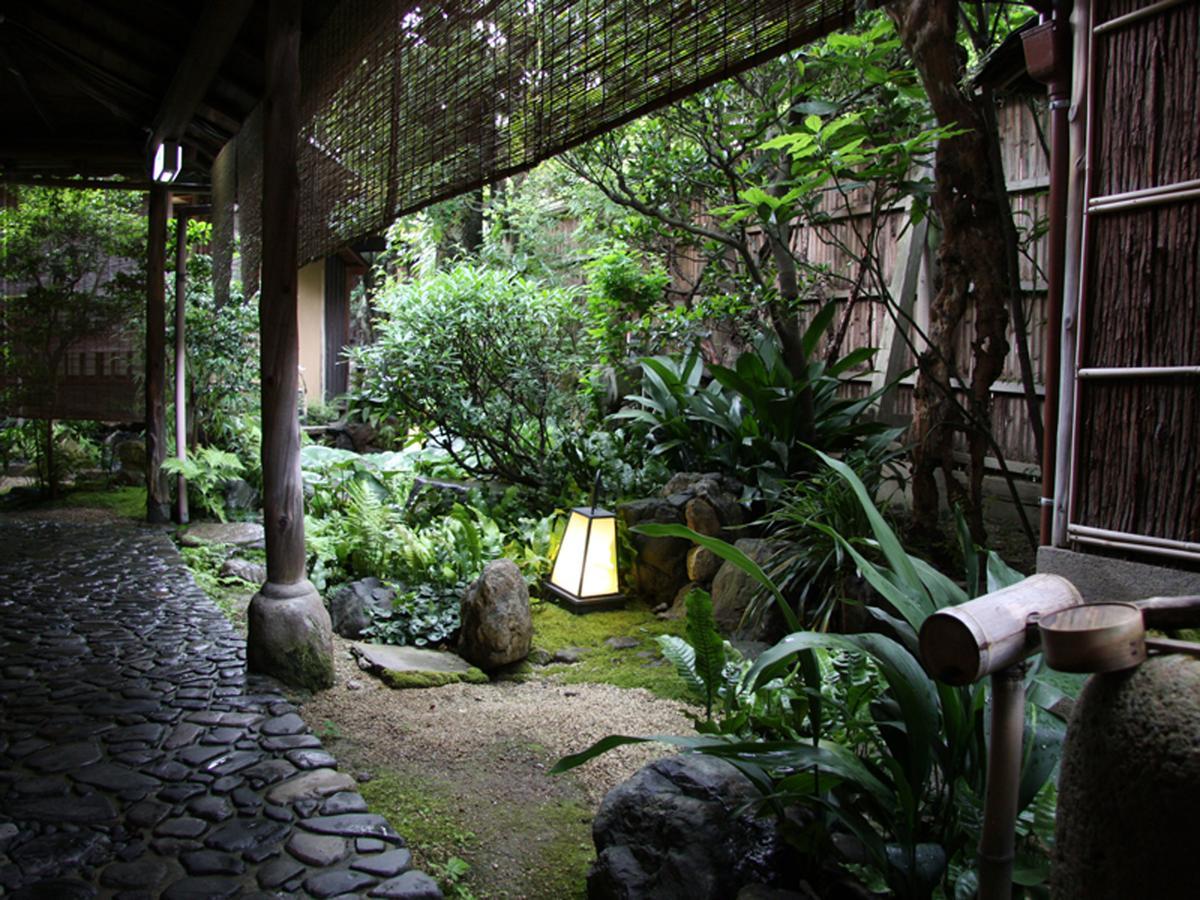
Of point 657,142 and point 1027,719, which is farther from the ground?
point 657,142

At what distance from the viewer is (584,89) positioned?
2.63m

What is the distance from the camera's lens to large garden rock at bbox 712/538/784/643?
4680mm

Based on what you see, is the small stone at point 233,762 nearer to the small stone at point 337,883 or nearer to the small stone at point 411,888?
the small stone at point 337,883

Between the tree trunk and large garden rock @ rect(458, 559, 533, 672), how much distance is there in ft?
7.38

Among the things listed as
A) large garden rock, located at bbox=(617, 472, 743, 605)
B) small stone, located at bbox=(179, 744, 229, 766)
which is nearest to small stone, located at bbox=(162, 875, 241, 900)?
small stone, located at bbox=(179, 744, 229, 766)

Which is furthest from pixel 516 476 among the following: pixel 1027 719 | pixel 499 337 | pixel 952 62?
pixel 1027 719

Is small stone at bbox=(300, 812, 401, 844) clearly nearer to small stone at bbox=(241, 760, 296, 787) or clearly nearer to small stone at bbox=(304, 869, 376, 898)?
small stone at bbox=(304, 869, 376, 898)

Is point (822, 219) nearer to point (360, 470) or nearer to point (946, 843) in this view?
point (946, 843)

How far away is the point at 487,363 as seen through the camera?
7391 mm

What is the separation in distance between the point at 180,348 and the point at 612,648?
17.5 feet

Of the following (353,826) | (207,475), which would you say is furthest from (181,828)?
(207,475)

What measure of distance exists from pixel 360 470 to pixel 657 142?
13.3ft

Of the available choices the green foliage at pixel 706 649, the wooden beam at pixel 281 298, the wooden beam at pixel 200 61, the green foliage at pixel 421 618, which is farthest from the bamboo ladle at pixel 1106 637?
the wooden beam at pixel 200 61

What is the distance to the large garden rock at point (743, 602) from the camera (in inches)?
184
